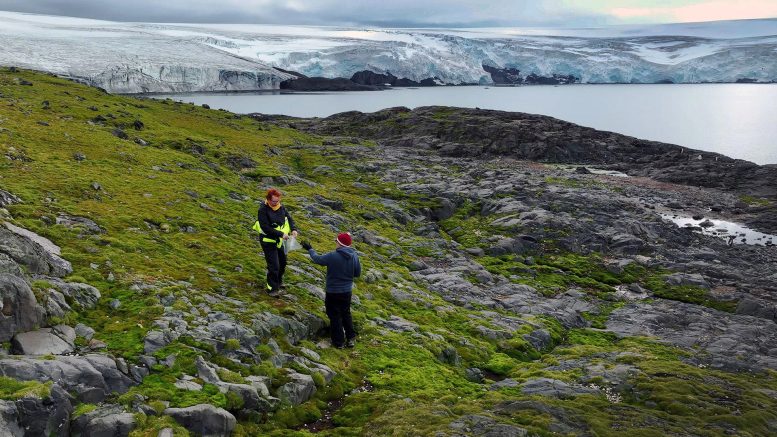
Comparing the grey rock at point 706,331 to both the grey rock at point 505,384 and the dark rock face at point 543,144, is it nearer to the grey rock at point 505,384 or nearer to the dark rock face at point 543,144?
the grey rock at point 505,384

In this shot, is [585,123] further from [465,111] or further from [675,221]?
[675,221]

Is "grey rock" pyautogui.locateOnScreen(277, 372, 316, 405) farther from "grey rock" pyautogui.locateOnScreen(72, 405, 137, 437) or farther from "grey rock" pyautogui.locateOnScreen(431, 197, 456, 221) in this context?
"grey rock" pyautogui.locateOnScreen(431, 197, 456, 221)

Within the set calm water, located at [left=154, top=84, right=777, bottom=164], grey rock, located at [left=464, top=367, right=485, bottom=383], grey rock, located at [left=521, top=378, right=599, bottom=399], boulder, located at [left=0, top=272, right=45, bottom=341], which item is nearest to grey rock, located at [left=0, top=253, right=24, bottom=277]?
boulder, located at [left=0, top=272, right=45, bottom=341]

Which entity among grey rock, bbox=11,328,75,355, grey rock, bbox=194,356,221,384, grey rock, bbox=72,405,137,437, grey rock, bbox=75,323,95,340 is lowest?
grey rock, bbox=194,356,221,384

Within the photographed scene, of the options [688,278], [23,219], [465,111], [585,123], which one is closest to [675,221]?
[688,278]

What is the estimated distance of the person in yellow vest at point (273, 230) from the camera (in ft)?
52.0

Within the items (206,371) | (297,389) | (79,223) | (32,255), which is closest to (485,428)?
(297,389)

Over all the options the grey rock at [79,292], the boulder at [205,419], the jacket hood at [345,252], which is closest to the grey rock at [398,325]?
the jacket hood at [345,252]

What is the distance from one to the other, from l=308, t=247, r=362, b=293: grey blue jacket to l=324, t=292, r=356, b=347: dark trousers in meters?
0.22

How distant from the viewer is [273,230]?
15875 millimetres

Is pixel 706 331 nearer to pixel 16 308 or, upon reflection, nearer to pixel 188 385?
pixel 188 385

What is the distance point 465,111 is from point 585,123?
4635cm

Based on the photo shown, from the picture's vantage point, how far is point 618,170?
258 feet

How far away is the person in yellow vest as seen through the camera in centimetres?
1584
